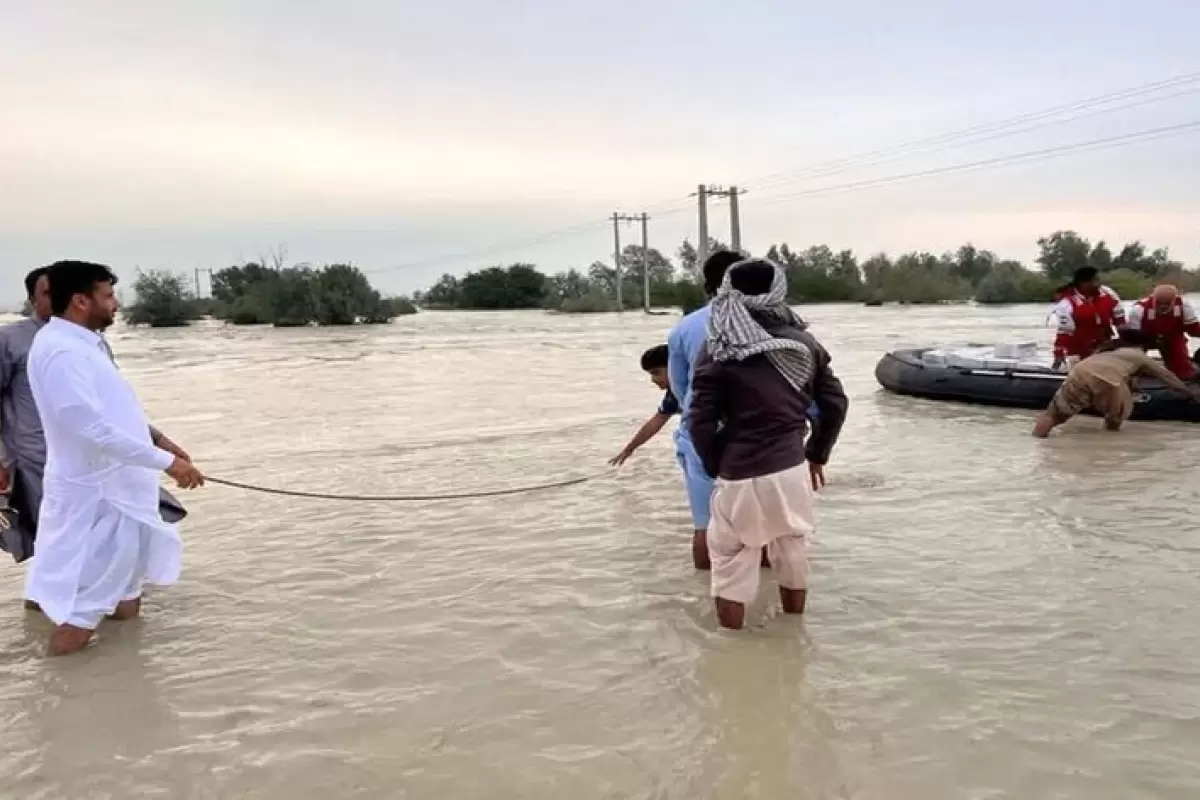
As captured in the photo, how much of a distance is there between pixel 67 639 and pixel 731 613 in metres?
2.81

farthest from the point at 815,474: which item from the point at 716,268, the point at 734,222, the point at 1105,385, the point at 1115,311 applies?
the point at 734,222

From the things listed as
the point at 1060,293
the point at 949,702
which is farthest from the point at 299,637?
the point at 1060,293

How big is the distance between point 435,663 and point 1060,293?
8695 millimetres

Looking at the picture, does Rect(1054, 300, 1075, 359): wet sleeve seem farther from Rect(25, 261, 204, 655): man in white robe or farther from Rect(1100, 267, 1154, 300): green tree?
Rect(1100, 267, 1154, 300): green tree

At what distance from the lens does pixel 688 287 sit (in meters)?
72.2

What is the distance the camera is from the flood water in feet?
Answer: 10.3

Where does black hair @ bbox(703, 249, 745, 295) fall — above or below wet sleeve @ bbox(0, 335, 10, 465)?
above

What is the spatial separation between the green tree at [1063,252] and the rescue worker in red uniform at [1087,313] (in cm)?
6837

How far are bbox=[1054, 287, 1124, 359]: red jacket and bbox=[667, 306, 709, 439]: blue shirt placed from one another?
7.11m

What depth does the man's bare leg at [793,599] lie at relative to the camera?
4387 mm

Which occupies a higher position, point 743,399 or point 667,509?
Answer: point 743,399

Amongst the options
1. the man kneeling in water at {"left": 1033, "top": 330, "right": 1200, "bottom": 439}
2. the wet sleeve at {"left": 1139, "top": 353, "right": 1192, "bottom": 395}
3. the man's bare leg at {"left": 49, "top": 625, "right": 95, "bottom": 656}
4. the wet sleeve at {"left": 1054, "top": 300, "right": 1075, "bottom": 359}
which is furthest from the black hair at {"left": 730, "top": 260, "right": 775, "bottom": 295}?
the wet sleeve at {"left": 1054, "top": 300, "right": 1075, "bottom": 359}

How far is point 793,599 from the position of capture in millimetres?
4410

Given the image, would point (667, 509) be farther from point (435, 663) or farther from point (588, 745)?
point (588, 745)
